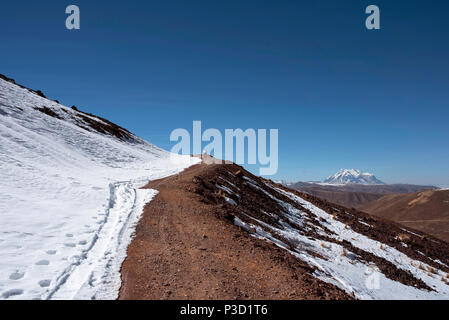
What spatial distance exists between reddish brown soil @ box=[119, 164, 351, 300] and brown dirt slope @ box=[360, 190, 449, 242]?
2984 inches

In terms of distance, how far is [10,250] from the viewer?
7258 millimetres

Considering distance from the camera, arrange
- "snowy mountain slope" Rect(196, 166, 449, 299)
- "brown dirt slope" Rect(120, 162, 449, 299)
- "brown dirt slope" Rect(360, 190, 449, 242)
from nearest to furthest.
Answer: "brown dirt slope" Rect(120, 162, 449, 299)
"snowy mountain slope" Rect(196, 166, 449, 299)
"brown dirt slope" Rect(360, 190, 449, 242)

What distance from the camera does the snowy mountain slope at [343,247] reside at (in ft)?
38.3

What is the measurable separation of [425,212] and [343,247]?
317 feet

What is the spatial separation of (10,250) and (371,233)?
29.4 meters

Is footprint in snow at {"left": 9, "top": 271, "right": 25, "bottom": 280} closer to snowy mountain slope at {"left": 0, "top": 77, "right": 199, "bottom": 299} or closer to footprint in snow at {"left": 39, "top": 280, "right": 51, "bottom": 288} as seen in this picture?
snowy mountain slope at {"left": 0, "top": 77, "right": 199, "bottom": 299}

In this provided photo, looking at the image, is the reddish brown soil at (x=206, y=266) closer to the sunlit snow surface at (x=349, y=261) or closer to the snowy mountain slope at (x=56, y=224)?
the snowy mountain slope at (x=56, y=224)

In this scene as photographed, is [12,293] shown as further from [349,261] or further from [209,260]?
[349,261]

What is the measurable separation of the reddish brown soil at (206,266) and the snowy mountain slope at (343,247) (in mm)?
2081

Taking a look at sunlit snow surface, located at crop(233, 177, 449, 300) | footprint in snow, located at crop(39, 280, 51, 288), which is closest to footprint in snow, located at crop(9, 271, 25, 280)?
footprint in snow, located at crop(39, 280, 51, 288)

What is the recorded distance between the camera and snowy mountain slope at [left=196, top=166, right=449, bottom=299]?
1167 centimetres
